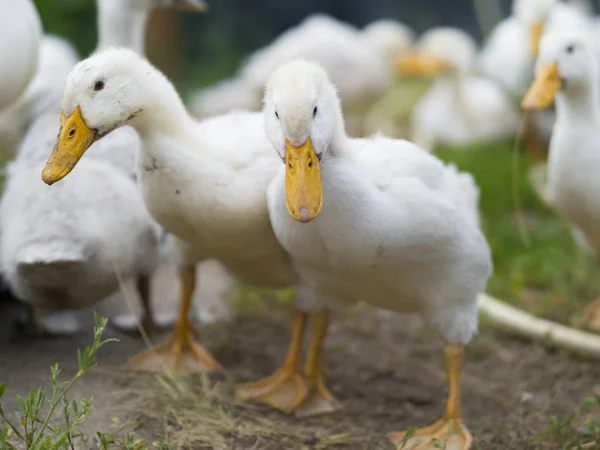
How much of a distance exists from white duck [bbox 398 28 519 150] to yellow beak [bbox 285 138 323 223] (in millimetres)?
4852

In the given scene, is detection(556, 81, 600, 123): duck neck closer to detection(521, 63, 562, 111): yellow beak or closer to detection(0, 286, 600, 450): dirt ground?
detection(521, 63, 562, 111): yellow beak

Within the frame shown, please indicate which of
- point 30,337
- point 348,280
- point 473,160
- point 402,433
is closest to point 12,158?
point 30,337

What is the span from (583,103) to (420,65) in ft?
14.0

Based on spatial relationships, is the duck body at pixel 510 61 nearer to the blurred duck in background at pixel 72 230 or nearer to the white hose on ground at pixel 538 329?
the white hose on ground at pixel 538 329

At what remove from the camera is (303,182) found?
217 centimetres

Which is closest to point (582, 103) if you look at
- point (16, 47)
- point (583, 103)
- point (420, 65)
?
point (583, 103)

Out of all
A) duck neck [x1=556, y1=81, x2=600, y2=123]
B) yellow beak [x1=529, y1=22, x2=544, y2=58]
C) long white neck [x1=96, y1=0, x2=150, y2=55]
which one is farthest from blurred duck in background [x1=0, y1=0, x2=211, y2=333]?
yellow beak [x1=529, y1=22, x2=544, y2=58]

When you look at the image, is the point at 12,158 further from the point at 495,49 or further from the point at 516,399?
the point at 495,49

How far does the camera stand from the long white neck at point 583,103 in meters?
3.58

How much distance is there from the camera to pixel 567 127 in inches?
142

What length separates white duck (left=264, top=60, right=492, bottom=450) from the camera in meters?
2.21

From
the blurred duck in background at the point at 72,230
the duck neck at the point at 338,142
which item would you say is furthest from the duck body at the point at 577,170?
the blurred duck in background at the point at 72,230

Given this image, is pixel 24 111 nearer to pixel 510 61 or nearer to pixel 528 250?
pixel 528 250

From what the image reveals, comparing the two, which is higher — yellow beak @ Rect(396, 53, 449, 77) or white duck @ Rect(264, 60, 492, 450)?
white duck @ Rect(264, 60, 492, 450)
